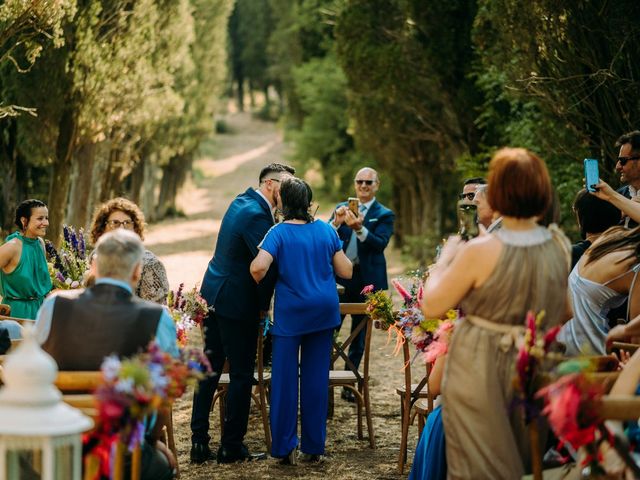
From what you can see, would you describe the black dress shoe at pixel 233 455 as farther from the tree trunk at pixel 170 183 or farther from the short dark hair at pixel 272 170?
the tree trunk at pixel 170 183

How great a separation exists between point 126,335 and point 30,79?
14.1m

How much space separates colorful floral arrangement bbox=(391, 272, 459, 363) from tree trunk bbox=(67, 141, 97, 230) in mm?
15852

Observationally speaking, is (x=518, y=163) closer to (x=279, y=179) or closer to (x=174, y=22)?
(x=279, y=179)

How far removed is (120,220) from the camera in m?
7.15

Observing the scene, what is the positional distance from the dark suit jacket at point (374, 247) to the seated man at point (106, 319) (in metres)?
5.58

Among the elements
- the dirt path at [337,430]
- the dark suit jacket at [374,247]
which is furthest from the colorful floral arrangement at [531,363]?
the dark suit jacket at [374,247]

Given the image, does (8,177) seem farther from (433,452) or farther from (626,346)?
(626,346)

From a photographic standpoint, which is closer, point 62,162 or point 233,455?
point 233,455

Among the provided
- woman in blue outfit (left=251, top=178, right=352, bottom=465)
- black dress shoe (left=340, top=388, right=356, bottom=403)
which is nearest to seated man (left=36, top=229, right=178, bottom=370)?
woman in blue outfit (left=251, top=178, right=352, bottom=465)

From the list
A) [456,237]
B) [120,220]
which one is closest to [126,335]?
[456,237]

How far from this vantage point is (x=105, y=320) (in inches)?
187

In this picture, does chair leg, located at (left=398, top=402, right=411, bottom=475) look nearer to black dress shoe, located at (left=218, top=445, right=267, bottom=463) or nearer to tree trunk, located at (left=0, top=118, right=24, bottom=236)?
black dress shoe, located at (left=218, top=445, right=267, bottom=463)

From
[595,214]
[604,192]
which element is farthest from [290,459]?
[604,192]

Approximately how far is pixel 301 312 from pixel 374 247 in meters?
2.86
